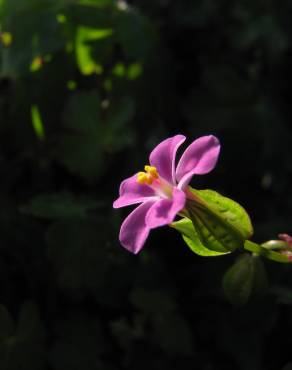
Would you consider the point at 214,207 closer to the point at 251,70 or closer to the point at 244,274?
the point at 244,274

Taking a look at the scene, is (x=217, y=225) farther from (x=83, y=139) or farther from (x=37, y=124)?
(x=37, y=124)

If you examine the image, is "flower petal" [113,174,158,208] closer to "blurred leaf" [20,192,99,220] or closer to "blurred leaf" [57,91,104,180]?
"blurred leaf" [20,192,99,220]

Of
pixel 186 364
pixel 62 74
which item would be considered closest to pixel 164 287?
pixel 186 364

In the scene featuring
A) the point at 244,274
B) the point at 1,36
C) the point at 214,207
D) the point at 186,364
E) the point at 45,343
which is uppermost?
the point at 1,36

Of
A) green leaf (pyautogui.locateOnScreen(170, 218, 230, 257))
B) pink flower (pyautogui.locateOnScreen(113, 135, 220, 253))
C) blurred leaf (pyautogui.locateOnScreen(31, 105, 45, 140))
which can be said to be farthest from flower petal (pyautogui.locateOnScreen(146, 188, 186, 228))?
blurred leaf (pyautogui.locateOnScreen(31, 105, 45, 140))

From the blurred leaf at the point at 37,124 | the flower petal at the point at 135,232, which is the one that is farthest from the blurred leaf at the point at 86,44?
the flower petal at the point at 135,232

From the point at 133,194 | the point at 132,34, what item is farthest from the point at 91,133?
the point at 133,194
